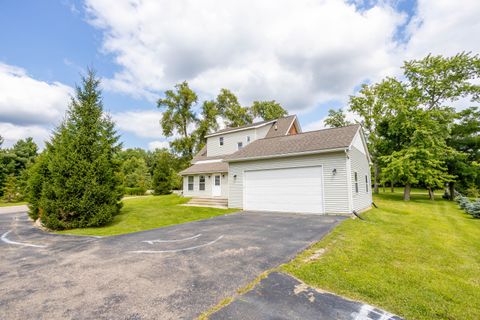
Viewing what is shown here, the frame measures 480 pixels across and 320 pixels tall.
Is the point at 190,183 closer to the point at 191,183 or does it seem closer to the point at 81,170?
the point at 191,183

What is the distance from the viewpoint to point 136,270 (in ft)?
13.4

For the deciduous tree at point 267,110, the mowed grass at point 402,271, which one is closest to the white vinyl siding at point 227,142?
the mowed grass at point 402,271

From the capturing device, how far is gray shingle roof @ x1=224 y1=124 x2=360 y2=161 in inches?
421

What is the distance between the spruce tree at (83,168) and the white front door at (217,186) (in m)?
8.67

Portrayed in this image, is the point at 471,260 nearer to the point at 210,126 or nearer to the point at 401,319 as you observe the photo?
the point at 401,319

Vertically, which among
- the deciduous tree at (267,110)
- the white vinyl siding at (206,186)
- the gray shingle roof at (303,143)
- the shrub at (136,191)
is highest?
the deciduous tree at (267,110)

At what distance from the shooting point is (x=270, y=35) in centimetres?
1125

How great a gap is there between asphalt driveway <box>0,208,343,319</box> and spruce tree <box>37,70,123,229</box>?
156 cm

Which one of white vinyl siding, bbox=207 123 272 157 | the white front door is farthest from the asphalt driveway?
white vinyl siding, bbox=207 123 272 157

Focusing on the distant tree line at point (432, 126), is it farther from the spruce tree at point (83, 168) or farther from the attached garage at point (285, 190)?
the spruce tree at point (83, 168)

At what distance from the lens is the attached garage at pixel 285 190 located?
1062 centimetres

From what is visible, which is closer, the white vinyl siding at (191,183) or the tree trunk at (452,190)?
the white vinyl siding at (191,183)

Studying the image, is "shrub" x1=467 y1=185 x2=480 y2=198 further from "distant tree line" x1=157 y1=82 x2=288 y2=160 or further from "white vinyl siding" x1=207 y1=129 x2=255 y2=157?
"distant tree line" x1=157 y1=82 x2=288 y2=160

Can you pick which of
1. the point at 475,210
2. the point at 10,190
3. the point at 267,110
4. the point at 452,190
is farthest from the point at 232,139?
the point at 10,190
